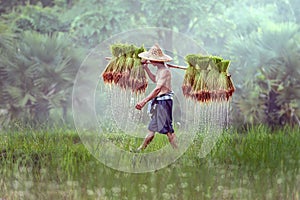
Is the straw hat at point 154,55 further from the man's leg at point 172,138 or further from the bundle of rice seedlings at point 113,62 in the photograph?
the man's leg at point 172,138

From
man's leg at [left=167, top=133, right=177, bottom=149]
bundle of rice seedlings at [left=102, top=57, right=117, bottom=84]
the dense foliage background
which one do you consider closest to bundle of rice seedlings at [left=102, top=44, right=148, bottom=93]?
bundle of rice seedlings at [left=102, top=57, right=117, bottom=84]

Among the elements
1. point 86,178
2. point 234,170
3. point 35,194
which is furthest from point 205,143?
point 35,194

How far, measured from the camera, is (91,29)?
199 centimetres

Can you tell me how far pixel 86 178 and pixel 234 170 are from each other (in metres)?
0.36

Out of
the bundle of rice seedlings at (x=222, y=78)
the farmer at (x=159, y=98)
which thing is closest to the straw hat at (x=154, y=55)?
the farmer at (x=159, y=98)

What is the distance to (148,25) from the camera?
1.96 metres

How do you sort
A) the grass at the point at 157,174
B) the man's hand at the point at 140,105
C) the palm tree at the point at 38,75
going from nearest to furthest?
the man's hand at the point at 140,105 < the grass at the point at 157,174 < the palm tree at the point at 38,75

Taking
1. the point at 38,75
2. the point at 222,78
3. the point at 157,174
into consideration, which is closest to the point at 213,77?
the point at 222,78

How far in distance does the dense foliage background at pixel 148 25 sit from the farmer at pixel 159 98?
0.78 m

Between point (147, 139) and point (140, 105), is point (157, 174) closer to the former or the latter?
point (147, 139)

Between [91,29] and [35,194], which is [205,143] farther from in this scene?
[91,29]

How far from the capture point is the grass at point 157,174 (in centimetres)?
128

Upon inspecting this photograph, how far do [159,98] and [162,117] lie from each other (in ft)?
0.15

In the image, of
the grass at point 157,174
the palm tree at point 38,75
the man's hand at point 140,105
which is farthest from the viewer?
the palm tree at point 38,75
